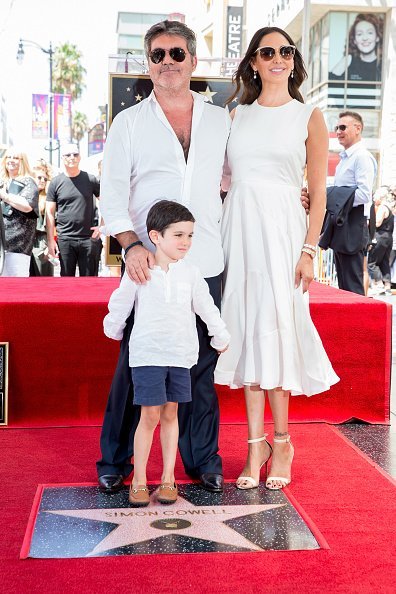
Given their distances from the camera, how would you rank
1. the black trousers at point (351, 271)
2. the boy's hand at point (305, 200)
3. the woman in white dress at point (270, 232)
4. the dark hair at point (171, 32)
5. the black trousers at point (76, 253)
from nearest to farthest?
the dark hair at point (171, 32), the woman in white dress at point (270, 232), the boy's hand at point (305, 200), the black trousers at point (351, 271), the black trousers at point (76, 253)

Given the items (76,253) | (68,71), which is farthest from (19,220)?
(68,71)

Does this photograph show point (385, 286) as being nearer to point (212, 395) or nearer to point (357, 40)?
point (212, 395)

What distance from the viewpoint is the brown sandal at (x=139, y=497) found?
3529mm

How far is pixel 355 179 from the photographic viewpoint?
7398 mm

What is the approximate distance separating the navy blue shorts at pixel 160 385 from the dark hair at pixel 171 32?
1.26 m

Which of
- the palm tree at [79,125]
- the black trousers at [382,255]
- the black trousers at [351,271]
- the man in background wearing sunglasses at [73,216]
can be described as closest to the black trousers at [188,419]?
the black trousers at [351,271]

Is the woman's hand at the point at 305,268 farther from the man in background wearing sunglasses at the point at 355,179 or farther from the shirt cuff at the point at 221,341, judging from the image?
the man in background wearing sunglasses at the point at 355,179

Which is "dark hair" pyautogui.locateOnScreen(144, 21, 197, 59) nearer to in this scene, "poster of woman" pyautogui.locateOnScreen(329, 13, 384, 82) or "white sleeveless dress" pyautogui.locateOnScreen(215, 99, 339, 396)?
"white sleeveless dress" pyautogui.locateOnScreen(215, 99, 339, 396)

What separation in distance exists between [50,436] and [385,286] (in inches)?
415

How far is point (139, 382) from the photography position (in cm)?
343

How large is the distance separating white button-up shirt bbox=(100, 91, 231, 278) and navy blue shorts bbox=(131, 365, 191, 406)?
45 centimetres

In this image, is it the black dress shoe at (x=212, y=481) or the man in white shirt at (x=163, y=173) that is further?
the black dress shoe at (x=212, y=481)

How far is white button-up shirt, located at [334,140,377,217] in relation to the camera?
730 centimetres

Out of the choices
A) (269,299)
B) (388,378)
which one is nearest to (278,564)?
(269,299)
